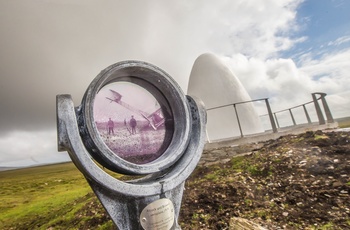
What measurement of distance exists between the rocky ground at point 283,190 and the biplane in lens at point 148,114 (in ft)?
6.52

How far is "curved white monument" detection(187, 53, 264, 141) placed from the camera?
13.0 m

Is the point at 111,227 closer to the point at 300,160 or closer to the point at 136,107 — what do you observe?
the point at 136,107

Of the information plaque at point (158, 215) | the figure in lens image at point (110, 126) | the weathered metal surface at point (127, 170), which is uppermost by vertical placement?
the figure in lens image at point (110, 126)

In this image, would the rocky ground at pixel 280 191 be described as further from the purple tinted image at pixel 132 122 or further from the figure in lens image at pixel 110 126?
the figure in lens image at pixel 110 126

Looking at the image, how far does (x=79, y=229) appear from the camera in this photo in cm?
426

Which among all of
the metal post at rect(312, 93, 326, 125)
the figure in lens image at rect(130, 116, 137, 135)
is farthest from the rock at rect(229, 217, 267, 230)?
the metal post at rect(312, 93, 326, 125)

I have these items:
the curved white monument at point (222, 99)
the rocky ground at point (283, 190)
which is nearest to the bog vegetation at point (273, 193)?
the rocky ground at point (283, 190)

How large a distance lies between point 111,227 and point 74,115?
9.82 feet

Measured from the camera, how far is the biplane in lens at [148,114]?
2.31m

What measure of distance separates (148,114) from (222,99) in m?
11.3

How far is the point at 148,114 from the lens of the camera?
249cm

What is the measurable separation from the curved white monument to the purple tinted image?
10232 mm

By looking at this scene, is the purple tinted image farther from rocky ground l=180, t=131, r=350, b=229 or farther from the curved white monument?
the curved white monument

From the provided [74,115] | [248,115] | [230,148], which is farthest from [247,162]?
[248,115]
